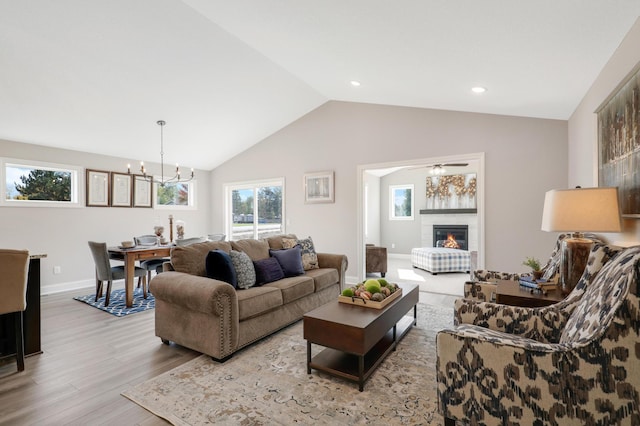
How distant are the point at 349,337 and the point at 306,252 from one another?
212 cm

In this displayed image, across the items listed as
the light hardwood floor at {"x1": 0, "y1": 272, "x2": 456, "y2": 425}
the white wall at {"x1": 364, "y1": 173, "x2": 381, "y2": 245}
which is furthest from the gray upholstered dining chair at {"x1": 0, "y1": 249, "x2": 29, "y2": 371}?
the white wall at {"x1": 364, "y1": 173, "x2": 381, "y2": 245}

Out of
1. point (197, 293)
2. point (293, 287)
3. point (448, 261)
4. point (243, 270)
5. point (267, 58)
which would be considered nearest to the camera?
point (197, 293)

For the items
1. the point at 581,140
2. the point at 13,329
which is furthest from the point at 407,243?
the point at 13,329

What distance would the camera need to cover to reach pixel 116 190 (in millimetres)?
5641

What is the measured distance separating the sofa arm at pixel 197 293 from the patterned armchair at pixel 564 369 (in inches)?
65.5

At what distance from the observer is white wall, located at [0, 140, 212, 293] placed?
14.9 ft

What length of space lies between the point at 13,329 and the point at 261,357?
6.47ft

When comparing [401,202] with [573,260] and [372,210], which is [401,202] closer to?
[372,210]

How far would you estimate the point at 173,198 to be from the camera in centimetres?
670

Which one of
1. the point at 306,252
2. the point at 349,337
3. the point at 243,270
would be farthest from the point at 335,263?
the point at 349,337

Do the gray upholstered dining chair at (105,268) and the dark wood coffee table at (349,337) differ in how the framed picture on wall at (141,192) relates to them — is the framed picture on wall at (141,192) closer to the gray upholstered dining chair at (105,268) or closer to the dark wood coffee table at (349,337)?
the gray upholstered dining chair at (105,268)

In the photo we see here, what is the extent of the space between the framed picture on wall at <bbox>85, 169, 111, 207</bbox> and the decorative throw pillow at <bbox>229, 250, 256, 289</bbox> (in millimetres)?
3622

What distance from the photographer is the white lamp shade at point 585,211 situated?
6.46 feet

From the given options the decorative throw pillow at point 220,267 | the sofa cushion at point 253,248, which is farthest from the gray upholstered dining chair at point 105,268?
the decorative throw pillow at point 220,267
